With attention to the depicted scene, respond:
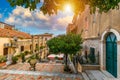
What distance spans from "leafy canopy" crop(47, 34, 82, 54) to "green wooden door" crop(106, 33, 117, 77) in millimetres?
2785

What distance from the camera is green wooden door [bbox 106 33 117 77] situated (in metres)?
11.9

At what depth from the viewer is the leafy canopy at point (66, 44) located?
14844mm

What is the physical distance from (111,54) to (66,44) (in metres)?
3.92

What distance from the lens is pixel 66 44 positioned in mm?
14812

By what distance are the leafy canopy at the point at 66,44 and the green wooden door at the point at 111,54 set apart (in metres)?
2.78

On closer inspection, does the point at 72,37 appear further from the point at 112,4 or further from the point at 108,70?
the point at 112,4

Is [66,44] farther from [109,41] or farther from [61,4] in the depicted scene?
[61,4]

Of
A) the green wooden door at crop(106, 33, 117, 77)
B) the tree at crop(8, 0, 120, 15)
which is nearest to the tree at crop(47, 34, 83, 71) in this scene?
the green wooden door at crop(106, 33, 117, 77)

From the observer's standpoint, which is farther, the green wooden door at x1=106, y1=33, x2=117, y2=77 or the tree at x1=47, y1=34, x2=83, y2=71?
the tree at x1=47, y1=34, x2=83, y2=71

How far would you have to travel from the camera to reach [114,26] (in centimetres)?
1159

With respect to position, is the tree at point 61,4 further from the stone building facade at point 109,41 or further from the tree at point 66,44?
the tree at point 66,44

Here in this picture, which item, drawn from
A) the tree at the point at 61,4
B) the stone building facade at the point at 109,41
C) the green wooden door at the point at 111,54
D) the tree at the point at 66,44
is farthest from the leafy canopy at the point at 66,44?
the tree at the point at 61,4

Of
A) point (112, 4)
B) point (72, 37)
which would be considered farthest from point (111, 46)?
point (112, 4)

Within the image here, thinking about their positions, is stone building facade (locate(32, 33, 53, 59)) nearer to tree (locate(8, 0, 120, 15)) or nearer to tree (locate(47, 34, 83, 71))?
tree (locate(47, 34, 83, 71))
